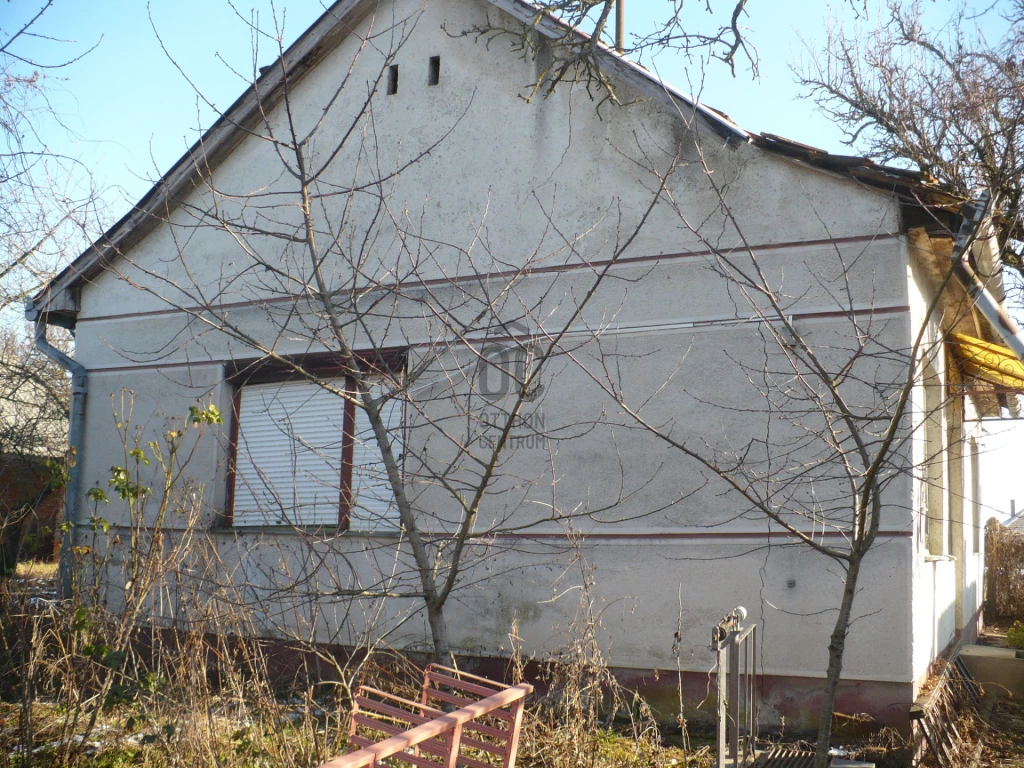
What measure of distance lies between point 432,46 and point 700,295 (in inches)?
141

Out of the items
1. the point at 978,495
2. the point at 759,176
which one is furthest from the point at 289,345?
the point at 978,495

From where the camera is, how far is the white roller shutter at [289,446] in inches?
339

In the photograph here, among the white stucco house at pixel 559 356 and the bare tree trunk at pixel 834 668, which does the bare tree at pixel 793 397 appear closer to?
the white stucco house at pixel 559 356

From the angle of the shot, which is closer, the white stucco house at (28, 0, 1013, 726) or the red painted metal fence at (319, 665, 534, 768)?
the red painted metal fence at (319, 665, 534, 768)

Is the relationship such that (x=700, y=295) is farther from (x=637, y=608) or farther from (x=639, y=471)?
(x=637, y=608)

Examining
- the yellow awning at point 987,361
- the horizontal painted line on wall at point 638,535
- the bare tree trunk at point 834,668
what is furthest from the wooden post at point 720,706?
the yellow awning at point 987,361

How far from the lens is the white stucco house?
21.6ft

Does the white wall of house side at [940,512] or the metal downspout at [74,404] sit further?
the metal downspout at [74,404]

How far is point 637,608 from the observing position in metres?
7.22

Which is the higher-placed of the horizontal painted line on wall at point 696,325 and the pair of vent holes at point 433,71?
the pair of vent holes at point 433,71

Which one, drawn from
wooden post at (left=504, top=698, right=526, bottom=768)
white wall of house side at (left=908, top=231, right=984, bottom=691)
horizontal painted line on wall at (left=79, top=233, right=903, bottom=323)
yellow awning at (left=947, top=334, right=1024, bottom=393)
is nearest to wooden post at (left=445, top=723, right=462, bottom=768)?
wooden post at (left=504, top=698, right=526, bottom=768)

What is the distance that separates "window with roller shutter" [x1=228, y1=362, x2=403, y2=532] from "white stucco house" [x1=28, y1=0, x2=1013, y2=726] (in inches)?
1.4

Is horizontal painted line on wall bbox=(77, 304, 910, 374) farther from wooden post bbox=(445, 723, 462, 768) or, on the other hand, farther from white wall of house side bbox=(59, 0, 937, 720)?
wooden post bbox=(445, 723, 462, 768)

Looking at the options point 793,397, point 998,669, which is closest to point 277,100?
point 793,397
